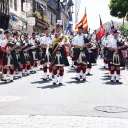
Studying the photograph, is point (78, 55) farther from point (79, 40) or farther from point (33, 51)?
point (33, 51)

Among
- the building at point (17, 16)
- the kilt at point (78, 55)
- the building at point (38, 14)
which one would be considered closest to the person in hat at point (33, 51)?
the kilt at point (78, 55)

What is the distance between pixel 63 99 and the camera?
1069 centimetres

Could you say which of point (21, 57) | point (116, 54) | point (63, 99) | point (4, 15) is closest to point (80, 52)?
point (116, 54)

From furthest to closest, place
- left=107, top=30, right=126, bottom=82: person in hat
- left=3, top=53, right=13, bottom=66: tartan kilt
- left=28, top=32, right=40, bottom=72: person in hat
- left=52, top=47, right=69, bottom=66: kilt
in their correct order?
left=28, top=32, right=40, bottom=72: person in hat → left=3, top=53, right=13, bottom=66: tartan kilt → left=107, top=30, right=126, bottom=82: person in hat → left=52, top=47, right=69, bottom=66: kilt

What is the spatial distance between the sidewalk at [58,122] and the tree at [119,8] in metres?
51.1

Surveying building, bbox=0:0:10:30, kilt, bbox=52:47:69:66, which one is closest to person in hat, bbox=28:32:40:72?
kilt, bbox=52:47:69:66

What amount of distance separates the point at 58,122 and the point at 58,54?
6.90 metres

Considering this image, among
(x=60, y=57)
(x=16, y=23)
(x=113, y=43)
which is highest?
(x=16, y=23)

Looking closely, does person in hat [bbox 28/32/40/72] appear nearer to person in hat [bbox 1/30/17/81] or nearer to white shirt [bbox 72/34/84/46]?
person in hat [bbox 1/30/17/81]

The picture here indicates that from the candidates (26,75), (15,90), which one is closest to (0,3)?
(26,75)

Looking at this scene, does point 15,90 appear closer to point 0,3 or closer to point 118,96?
point 118,96

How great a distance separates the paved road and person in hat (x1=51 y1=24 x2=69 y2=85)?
0.42 metres

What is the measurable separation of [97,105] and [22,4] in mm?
33429

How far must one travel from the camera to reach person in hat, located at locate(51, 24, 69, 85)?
14258mm
